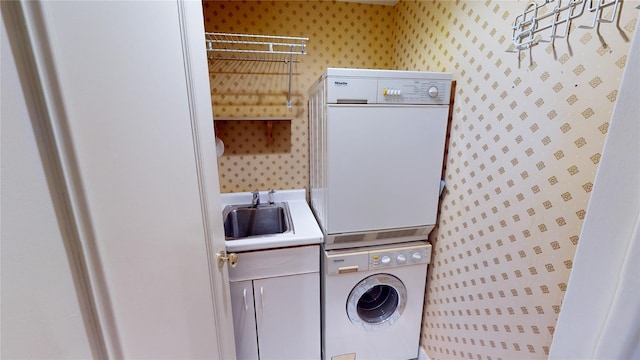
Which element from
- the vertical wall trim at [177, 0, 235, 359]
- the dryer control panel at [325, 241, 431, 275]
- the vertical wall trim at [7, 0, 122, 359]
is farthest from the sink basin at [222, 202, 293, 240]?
the vertical wall trim at [7, 0, 122, 359]

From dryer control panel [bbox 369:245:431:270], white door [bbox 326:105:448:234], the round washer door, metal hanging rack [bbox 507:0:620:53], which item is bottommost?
the round washer door

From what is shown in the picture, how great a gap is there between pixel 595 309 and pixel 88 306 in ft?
2.16

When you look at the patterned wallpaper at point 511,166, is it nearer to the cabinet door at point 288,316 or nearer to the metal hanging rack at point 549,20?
the metal hanging rack at point 549,20

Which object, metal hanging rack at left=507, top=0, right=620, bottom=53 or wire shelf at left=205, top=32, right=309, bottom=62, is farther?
wire shelf at left=205, top=32, right=309, bottom=62

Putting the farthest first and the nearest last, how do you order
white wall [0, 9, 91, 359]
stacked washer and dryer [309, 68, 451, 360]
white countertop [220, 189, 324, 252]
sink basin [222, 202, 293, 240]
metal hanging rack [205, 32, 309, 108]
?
sink basin [222, 202, 293, 240] → metal hanging rack [205, 32, 309, 108] → white countertop [220, 189, 324, 252] → stacked washer and dryer [309, 68, 451, 360] → white wall [0, 9, 91, 359]

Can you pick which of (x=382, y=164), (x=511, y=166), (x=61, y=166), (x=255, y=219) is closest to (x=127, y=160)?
(x=61, y=166)

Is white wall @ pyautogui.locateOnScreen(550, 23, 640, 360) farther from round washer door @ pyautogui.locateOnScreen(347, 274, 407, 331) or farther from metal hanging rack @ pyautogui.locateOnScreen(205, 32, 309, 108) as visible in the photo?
metal hanging rack @ pyautogui.locateOnScreen(205, 32, 309, 108)

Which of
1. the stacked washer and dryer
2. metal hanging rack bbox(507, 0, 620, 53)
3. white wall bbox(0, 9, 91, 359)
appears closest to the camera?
white wall bbox(0, 9, 91, 359)

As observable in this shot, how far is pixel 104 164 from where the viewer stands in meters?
0.37

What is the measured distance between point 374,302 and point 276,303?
27.2 inches

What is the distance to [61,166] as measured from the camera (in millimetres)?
288

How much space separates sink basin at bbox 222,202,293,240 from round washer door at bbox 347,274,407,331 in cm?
69

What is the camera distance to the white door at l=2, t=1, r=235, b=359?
0.29 metres

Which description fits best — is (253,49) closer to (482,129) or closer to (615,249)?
(482,129)
